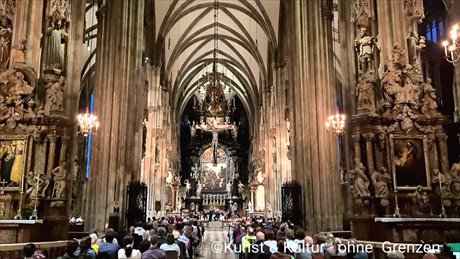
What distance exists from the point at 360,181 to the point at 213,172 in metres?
38.8

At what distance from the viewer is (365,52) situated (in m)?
10.2

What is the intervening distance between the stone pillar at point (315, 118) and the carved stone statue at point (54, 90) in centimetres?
957

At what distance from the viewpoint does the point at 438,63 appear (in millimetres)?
17984

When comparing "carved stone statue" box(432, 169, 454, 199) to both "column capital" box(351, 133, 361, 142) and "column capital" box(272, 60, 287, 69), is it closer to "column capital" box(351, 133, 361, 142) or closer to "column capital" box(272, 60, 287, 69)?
"column capital" box(351, 133, 361, 142)

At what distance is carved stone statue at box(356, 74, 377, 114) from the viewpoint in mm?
9547

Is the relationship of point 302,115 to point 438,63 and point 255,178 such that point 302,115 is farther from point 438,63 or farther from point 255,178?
point 255,178

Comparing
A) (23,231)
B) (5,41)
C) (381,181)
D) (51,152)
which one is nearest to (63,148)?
(51,152)

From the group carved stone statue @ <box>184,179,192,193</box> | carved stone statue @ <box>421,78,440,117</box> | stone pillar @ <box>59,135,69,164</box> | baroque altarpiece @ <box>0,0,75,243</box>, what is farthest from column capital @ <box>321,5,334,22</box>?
carved stone statue @ <box>184,179,192,193</box>

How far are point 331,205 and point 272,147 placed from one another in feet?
46.6

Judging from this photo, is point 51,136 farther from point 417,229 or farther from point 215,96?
point 215,96

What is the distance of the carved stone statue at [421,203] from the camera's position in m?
9.05

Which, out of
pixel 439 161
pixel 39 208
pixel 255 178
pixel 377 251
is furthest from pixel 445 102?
pixel 255 178

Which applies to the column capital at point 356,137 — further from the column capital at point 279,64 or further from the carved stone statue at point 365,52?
A: the column capital at point 279,64

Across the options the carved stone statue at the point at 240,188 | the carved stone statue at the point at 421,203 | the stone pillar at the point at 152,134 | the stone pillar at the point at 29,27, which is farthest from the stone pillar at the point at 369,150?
the carved stone statue at the point at 240,188
